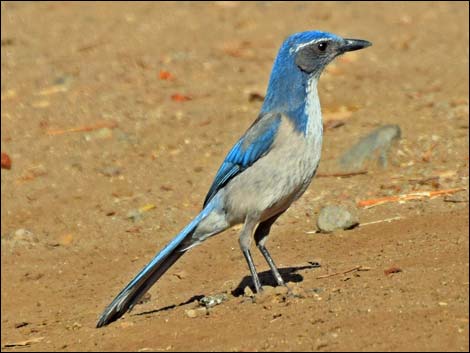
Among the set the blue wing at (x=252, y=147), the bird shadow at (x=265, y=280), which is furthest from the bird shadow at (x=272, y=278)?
the blue wing at (x=252, y=147)

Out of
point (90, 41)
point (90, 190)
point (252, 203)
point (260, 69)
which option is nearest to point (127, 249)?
point (90, 190)

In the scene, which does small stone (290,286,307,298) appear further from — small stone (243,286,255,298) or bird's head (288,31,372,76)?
bird's head (288,31,372,76)

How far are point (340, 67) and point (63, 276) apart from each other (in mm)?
5255

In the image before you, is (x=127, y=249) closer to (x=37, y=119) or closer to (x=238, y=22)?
(x=37, y=119)

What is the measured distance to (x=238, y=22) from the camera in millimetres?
15227

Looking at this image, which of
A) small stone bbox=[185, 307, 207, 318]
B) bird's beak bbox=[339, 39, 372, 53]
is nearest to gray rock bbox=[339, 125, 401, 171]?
bird's beak bbox=[339, 39, 372, 53]

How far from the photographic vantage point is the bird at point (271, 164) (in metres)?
7.35

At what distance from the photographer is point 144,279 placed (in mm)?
7793

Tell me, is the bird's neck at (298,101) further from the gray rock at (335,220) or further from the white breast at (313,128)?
the gray rock at (335,220)

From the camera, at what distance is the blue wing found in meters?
7.46

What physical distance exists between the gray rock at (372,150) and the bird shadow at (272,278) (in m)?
2.32

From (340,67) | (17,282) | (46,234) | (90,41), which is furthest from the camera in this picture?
(90,41)

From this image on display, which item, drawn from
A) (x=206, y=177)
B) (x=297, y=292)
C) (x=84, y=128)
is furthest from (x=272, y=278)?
(x=84, y=128)

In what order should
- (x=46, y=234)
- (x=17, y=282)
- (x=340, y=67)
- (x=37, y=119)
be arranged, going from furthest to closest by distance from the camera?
(x=340, y=67) < (x=37, y=119) < (x=46, y=234) < (x=17, y=282)
